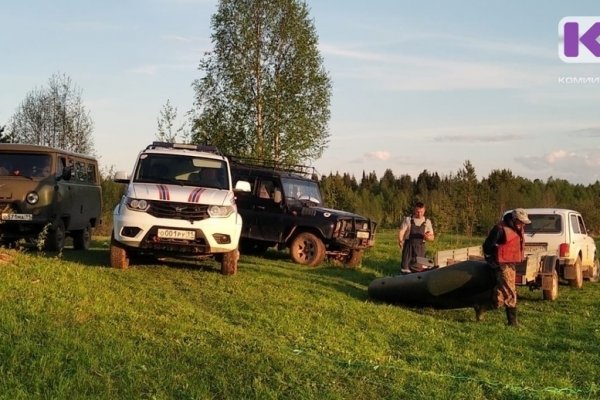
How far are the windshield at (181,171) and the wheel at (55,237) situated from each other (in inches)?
126

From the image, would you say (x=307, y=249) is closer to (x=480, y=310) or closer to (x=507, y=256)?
(x=480, y=310)

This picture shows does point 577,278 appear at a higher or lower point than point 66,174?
lower

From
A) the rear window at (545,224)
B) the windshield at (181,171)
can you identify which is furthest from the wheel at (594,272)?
the windshield at (181,171)

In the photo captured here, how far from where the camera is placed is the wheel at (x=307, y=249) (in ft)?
53.9

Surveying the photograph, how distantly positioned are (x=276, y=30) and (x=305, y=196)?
1793 centimetres

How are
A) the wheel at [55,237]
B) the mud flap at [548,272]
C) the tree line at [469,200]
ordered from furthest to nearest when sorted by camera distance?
the tree line at [469,200]
the wheel at [55,237]
the mud flap at [548,272]

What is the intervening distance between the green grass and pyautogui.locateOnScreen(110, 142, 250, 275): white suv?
0.46 m

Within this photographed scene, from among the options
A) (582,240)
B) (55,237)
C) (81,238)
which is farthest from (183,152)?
(582,240)

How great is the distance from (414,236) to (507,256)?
3.78 m

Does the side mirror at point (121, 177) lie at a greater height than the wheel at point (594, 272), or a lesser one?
greater

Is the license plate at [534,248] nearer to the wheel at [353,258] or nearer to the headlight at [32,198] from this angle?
the wheel at [353,258]

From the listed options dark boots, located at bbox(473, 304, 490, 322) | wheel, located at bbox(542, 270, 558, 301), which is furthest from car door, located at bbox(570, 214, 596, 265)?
dark boots, located at bbox(473, 304, 490, 322)

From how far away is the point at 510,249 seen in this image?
10.1m

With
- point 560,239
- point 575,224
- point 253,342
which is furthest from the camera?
point 575,224
